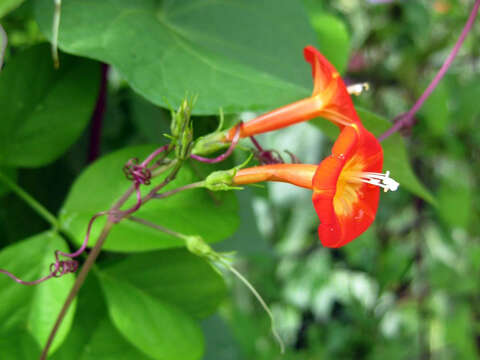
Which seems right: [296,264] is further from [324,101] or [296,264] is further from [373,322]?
[324,101]

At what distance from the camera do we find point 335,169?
245mm

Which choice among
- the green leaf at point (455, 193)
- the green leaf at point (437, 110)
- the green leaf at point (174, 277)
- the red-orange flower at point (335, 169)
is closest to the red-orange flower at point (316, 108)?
the red-orange flower at point (335, 169)

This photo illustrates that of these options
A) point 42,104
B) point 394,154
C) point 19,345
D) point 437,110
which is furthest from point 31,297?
point 437,110

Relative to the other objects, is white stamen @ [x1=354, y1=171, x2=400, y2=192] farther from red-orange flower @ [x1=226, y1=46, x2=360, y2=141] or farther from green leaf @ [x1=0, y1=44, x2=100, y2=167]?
green leaf @ [x1=0, y1=44, x2=100, y2=167]

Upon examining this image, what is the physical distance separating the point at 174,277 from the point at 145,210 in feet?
0.18

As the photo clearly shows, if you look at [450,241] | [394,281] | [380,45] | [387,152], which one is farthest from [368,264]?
[387,152]

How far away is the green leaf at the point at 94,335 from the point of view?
34 cm

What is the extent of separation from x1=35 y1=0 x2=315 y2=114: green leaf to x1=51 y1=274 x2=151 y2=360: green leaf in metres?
0.13

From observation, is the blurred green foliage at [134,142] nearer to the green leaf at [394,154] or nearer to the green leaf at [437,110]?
the green leaf at [394,154]

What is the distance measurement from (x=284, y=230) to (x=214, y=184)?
2.74ft

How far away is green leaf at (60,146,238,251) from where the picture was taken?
1.06ft

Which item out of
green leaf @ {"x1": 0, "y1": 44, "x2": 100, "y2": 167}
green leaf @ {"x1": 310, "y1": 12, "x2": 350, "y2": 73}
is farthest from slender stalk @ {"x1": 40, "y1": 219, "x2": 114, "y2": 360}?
green leaf @ {"x1": 310, "y1": 12, "x2": 350, "y2": 73}

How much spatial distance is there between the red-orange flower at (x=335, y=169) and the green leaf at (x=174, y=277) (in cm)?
10

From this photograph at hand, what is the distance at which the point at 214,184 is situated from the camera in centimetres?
27
